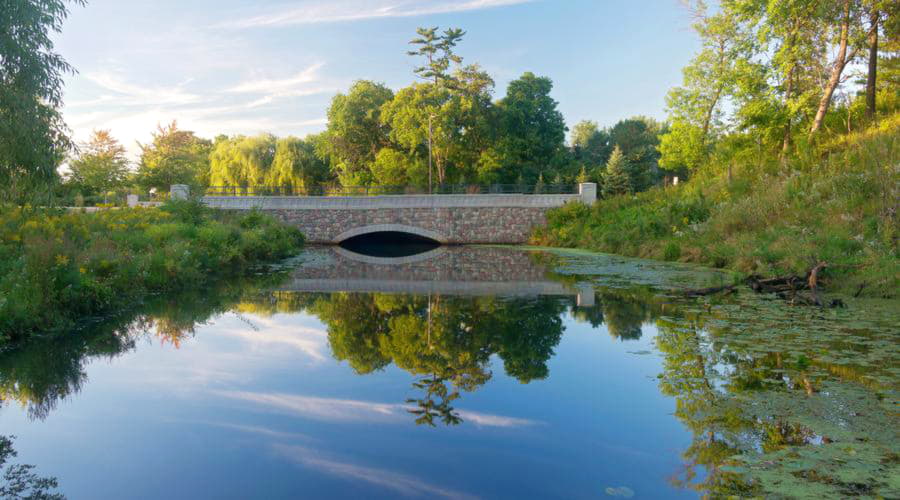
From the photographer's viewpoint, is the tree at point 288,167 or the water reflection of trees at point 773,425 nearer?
the water reflection of trees at point 773,425

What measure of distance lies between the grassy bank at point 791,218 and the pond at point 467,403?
2.30 metres

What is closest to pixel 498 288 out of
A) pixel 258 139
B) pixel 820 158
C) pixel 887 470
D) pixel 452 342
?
pixel 452 342

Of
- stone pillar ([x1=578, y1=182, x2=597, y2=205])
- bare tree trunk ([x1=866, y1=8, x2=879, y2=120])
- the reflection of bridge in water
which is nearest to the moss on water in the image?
the reflection of bridge in water

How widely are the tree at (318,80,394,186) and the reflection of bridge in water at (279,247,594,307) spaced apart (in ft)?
83.9

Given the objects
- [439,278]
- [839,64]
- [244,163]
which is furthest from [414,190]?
[839,64]

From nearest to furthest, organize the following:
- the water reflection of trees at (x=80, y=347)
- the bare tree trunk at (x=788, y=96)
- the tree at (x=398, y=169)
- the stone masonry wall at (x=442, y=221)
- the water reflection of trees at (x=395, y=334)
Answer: the water reflection of trees at (x=80, y=347) → the water reflection of trees at (x=395, y=334) → the bare tree trunk at (x=788, y=96) → the stone masonry wall at (x=442, y=221) → the tree at (x=398, y=169)

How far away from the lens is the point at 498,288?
509 inches

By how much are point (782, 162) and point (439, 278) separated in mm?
11749

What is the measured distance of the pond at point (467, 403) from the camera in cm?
367

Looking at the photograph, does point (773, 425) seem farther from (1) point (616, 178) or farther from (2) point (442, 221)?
(1) point (616, 178)

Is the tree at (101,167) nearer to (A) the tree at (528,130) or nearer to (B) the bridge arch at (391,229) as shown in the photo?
(B) the bridge arch at (391,229)

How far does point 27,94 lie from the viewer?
903cm

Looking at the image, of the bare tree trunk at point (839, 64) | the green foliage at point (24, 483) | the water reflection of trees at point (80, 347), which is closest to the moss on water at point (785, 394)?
the green foliage at point (24, 483)

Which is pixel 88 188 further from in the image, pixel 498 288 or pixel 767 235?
pixel 767 235
